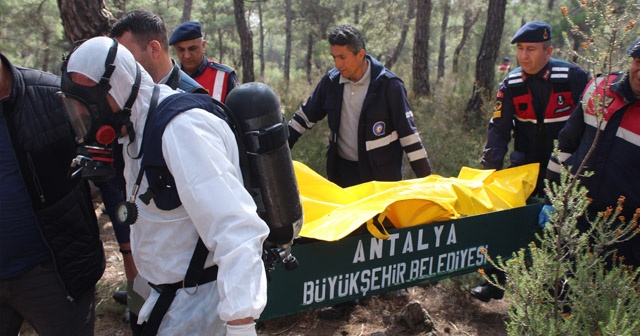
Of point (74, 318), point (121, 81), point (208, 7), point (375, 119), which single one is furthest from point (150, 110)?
point (208, 7)

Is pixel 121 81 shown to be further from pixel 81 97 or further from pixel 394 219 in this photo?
pixel 394 219

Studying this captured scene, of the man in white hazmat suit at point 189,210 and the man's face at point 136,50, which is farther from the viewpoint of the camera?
the man's face at point 136,50

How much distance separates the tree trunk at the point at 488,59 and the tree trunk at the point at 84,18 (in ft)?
20.3

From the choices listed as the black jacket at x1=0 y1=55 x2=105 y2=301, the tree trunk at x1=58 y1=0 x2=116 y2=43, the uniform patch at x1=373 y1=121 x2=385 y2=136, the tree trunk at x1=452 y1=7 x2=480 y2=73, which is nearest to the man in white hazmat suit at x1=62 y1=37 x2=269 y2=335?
the black jacket at x1=0 y1=55 x2=105 y2=301

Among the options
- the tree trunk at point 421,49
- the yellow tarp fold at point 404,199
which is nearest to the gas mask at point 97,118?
the yellow tarp fold at point 404,199

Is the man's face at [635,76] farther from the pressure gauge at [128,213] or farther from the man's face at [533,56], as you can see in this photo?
the pressure gauge at [128,213]

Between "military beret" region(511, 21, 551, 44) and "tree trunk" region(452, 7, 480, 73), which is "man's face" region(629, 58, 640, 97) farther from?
"tree trunk" region(452, 7, 480, 73)

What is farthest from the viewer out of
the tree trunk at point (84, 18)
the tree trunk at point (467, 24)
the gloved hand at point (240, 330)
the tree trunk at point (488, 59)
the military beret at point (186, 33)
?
the tree trunk at point (467, 24)

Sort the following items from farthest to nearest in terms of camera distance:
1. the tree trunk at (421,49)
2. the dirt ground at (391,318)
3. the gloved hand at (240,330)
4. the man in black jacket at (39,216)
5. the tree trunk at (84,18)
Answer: the tree trunk at (421,49) < the tree trunk at (84,18) < the dirt ground at (391,318) < the man in black jacket at (39,216) < the gloved hand at (240,330)

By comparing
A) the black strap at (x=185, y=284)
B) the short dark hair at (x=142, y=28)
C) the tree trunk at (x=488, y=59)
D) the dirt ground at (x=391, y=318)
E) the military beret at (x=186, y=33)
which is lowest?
the dirt ground at (x=391, y=318)

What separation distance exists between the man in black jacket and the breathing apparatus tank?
3.13 feet

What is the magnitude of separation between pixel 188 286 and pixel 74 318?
107 cm

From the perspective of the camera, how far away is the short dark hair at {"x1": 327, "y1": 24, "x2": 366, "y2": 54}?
12.5ft

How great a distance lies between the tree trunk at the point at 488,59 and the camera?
29.9ft
